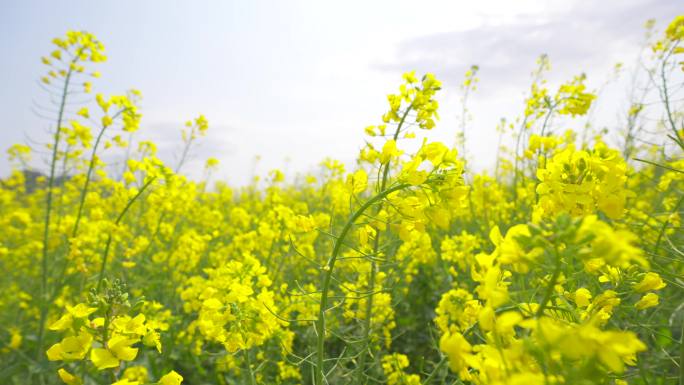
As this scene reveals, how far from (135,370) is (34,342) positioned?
71.8 inches

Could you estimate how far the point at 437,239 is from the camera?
514 centimetres

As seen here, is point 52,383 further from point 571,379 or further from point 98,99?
point 571,379

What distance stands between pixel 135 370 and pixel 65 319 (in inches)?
80.7

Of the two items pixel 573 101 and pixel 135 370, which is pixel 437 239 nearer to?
pixel 573 101

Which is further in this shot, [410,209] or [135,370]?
[135,370]

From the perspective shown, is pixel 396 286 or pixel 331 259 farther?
pixel 396 286

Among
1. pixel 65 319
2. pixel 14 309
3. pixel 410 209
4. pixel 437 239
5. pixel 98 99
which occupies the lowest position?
pixel 14 309

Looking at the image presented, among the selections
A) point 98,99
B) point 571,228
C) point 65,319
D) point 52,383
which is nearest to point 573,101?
point 571,228

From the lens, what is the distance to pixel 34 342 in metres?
3.98

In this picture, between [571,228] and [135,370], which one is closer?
[571,228]

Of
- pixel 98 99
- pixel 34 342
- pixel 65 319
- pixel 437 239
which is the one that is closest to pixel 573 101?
pixel 437 239

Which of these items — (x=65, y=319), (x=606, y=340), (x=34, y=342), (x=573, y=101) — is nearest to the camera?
(x=606, y=340)

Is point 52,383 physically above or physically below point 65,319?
below

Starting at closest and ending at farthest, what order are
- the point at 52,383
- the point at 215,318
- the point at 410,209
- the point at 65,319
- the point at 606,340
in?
the point at 606,340 → the point at 65,319 → the point at 410,209 → the point at 215,318 → the point at 52,383
